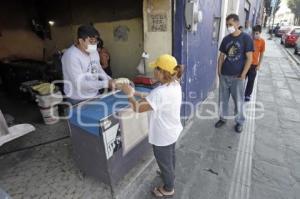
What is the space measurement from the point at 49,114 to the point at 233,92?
3.33 m

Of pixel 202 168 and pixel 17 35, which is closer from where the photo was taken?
pixel 202 168

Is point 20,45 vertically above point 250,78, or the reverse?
point 20,45

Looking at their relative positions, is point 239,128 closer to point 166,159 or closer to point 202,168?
point 202,168

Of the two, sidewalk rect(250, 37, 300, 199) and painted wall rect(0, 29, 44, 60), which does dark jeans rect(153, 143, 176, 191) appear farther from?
painted wall rect(0, 29, 44, 60)

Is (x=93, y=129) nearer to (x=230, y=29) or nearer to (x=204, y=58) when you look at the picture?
(x=230, y=29)

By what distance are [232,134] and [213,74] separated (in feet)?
7.83

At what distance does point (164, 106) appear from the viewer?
1900 mm

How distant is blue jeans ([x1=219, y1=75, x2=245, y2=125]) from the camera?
3.52m

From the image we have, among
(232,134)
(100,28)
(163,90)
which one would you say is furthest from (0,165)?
(232,134)

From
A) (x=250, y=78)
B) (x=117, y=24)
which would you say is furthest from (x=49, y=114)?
(x=250, y=78)

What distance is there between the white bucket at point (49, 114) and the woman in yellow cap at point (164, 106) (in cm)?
252

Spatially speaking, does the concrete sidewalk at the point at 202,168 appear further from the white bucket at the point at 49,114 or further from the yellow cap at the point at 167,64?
the yellow cap at the point at 167,64

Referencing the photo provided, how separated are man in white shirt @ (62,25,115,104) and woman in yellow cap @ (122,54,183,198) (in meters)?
0.73

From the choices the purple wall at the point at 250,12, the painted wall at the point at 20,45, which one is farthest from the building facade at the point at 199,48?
the painted wall at the point at 20,45
